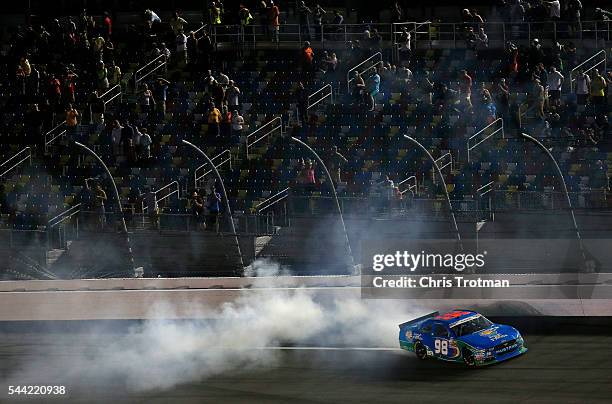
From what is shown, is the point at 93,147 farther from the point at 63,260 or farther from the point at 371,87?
the point at 371,87

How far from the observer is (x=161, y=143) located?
3691cm

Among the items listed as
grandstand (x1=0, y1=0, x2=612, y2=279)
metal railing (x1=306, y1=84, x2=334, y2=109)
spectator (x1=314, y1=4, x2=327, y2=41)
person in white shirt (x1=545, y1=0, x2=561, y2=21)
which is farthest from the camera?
spectator (x1=314, y1=4, x2=327, y2=41)

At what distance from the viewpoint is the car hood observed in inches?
922

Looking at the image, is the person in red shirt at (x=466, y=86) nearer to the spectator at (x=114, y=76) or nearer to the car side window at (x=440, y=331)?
the spectator at (x=114, y=76)

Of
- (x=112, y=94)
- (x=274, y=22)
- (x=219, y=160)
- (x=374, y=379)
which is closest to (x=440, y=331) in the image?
(x=374, y=379)

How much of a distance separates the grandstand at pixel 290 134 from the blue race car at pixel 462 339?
6066 millimetres

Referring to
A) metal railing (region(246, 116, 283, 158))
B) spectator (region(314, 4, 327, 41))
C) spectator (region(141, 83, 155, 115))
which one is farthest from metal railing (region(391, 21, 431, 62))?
spectator (region(141, 83, 155, 115))

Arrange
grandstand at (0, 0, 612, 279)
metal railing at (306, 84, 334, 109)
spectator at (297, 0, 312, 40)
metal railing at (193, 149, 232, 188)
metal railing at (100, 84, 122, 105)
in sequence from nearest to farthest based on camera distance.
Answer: grandstand at (0, 0, 612, 279) < metal railing at (193, 149, 232, 188) < metal railing at (306, 84, 334, 109) < metal railing at (100, 84, 122, 105) < spectator at (297, 0, 312, 40)

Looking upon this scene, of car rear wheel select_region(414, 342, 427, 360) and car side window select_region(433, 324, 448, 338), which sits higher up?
car side window select_region(433, 324, 448, 338)

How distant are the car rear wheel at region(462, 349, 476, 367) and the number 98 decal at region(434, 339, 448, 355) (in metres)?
0.44

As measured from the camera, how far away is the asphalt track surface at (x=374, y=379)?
2144 centimetres

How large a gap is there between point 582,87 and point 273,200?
10140 millimetres

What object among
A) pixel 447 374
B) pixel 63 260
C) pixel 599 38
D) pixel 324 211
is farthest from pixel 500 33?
pixel 447 374

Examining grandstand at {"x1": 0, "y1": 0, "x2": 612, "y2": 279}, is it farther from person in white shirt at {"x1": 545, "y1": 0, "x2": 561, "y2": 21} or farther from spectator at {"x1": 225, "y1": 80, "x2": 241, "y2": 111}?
person in white shirt at {"x1": 545, "y1": 0, "x2": 561, "y2": 21}
